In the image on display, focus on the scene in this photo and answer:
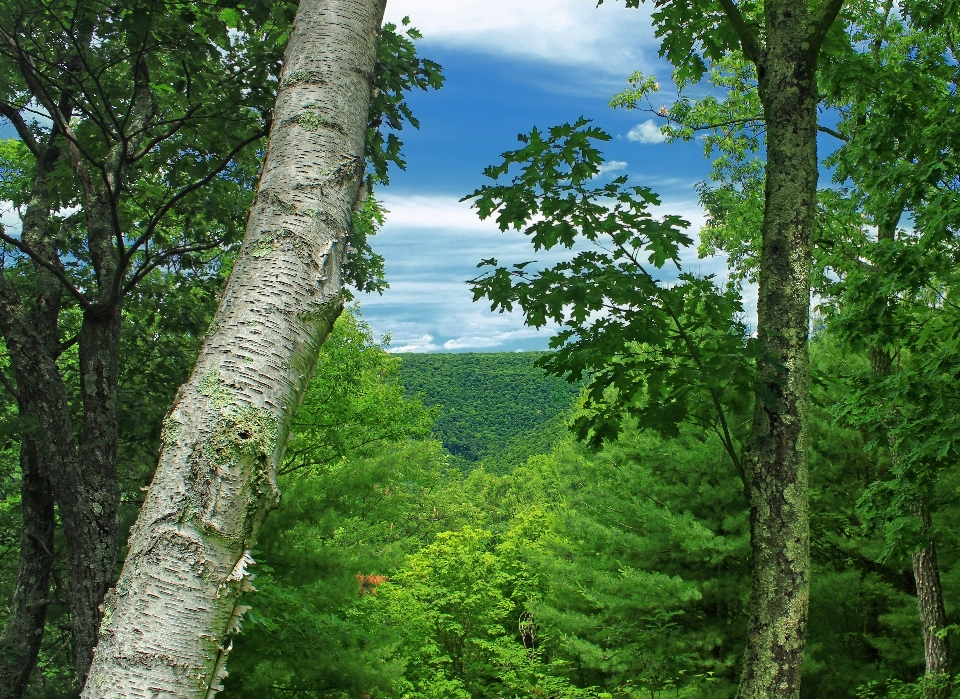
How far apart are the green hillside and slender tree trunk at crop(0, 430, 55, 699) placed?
61.9 m

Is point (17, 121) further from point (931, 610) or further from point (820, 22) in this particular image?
point (931, 610)

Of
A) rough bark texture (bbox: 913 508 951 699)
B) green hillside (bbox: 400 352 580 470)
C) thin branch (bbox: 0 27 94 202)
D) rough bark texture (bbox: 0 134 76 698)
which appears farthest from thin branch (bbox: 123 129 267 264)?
green hillside (bbox: 400 352 580 470)

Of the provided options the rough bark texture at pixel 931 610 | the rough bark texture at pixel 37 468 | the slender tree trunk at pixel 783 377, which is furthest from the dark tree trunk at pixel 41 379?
the rough bark texture at pixel 931 610

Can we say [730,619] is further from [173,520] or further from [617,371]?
[173,520]

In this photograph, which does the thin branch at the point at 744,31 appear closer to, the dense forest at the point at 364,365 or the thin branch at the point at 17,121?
the dense forest at the point at 364,365

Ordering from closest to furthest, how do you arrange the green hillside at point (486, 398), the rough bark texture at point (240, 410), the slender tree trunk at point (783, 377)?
the rough bark texture at point (240, 410) → the slender tree trunk at point (783, 377) → the green hillside at point (486, 398)

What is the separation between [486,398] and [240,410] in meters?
84.4

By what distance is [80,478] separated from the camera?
17.7 ft

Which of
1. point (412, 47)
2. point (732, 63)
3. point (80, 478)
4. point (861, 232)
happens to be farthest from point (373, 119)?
point (732, 63)

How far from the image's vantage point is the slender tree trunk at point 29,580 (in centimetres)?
650

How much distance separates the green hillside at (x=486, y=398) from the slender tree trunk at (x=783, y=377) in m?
65.3

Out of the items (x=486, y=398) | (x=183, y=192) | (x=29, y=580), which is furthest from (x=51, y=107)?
(x=486, y=398)

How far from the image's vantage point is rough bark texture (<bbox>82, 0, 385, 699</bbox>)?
1.22 m

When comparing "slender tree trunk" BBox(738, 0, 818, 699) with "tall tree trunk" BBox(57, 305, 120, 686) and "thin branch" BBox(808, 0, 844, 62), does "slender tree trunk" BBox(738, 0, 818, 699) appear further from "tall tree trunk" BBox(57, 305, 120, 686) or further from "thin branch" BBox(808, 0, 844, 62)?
"tall tree trunk" BBox(57, 305, 120, 686)
